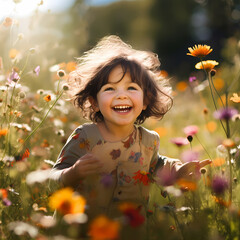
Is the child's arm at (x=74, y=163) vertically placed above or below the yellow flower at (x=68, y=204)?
below

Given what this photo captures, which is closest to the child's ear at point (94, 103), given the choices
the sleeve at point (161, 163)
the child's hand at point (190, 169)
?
the sleeve at point (161, 163)

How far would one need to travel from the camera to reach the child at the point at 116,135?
5.19 feet

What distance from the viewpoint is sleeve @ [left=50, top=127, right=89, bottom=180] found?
Result: 158cm

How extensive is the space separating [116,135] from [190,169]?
0.37 meters

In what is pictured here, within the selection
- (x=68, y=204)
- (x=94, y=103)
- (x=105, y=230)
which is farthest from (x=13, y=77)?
(x=105, y=230)

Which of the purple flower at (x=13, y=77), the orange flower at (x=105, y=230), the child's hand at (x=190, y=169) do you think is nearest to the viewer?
the orange flower at (x=105, y=230)

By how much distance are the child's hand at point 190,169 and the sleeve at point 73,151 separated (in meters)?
0.42

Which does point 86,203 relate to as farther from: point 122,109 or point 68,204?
point 68,204

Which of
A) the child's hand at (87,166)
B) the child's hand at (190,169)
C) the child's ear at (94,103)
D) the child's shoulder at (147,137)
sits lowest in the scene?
the child's hand at (190,169)

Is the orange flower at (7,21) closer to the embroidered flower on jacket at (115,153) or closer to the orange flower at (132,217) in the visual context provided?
the embroidered flower on jacket at (115,153)

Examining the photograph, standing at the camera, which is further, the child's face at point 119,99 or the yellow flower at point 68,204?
the child's face at point 119,99

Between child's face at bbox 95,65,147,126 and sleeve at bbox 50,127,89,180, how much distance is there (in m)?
0.14

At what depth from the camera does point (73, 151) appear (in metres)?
1.62

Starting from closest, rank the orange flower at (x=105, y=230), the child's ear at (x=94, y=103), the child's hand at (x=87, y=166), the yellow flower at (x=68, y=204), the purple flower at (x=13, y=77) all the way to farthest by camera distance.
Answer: the orange flower at (x=105, y=230) < the yellow flower at (x=68, y=204) < the child's hand at (x=87, y=166) < the purple flower at (x=13, y=77) < the child's ear at (x=94, y=103)
